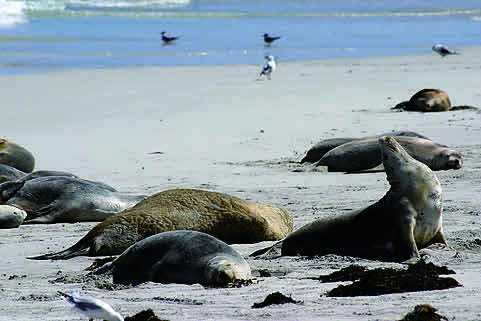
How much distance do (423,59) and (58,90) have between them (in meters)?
8.30

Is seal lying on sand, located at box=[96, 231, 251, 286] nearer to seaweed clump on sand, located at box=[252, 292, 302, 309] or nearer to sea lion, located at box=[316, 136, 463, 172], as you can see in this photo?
seaweed clump on sand, located at box=[252, 292, 302, 309]

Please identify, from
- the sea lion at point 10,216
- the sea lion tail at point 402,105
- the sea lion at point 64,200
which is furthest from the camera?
the sea lion tail at point 402,105

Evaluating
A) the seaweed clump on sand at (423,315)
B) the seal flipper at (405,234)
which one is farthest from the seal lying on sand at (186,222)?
the seaweed clump on sand at (423,315)

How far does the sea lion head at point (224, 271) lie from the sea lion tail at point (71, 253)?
4.62 ft

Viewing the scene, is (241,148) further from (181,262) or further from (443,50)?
(443,50)

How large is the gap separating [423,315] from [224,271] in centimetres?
143

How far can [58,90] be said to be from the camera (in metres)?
17.6

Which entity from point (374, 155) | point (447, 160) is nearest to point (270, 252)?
point (447, 160)

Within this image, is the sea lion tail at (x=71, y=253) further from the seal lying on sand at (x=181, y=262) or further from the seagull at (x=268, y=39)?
the seagull at (x=268, y=39)

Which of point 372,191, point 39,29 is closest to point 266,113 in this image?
point 372,191

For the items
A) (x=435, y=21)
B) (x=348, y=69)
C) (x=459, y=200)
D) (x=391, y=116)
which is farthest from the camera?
(x=435, y=21)

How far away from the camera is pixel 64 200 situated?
8.38 meters

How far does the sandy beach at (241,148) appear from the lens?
5.16 m

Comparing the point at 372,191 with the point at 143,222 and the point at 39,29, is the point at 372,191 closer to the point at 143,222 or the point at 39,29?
the point at 143,222
